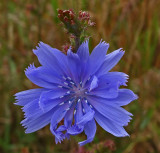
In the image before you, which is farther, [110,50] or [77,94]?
[110,50]

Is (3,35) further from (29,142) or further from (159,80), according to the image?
(159,80)

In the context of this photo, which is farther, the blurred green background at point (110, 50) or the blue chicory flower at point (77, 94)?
the blurred green background at point (110, 50)

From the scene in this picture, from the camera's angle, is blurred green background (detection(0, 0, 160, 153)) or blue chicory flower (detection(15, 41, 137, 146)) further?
blurred green background (detection(0, 0, 160, 153))

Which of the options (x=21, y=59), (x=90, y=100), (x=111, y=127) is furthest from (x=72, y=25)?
(x=21, y=59)
